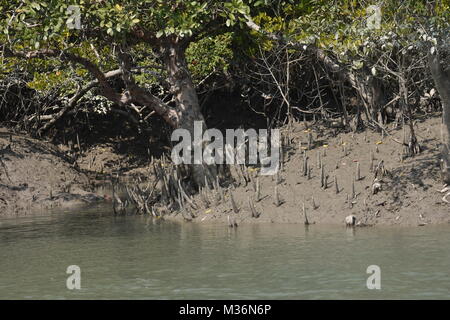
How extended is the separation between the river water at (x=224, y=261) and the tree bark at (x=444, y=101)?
1.11m

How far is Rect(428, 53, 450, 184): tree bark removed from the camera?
12.2 meters

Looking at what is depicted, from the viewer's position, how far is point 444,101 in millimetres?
12469

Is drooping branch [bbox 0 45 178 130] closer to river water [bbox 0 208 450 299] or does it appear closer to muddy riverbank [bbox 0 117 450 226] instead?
muddy riverbank [bbox 0 117 450 226]

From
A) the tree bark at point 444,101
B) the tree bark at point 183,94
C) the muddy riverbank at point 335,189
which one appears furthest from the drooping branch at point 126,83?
the tree bark at point 444,101

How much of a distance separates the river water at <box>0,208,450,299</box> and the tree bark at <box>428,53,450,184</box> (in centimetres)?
111

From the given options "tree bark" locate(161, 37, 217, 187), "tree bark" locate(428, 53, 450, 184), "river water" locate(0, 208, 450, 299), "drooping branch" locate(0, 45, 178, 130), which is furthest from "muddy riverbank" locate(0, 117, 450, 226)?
"drooping branch" locate(0, 45, 178, 130)

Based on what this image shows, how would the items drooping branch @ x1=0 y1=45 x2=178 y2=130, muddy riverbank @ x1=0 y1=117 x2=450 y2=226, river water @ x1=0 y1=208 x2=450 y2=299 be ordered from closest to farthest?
river water @ x1=0 y1=208 x2=450 y2=299 → muddy riverbank @ x1=0 y1=117 x2=450 y2=226 → drooping branch @ x1=0 y1=45 x2=178 y2=130

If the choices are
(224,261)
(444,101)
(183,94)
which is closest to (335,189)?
(444,101)

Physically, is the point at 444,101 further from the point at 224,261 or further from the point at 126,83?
the point at 126,83
